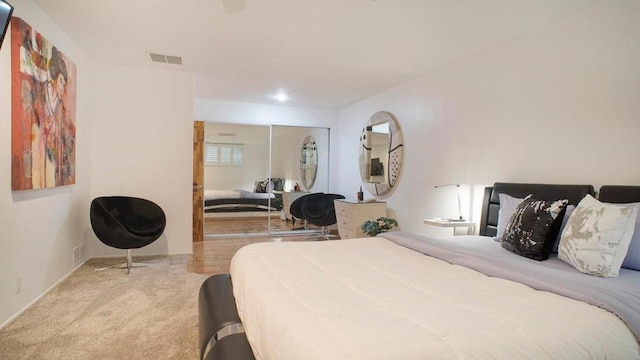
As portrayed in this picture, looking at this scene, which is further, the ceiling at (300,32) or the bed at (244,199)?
the bed at (244,199)

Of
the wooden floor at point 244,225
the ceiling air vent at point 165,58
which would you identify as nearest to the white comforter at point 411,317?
the ceiling air vent at point 165,58

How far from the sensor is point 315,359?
35.4 inches

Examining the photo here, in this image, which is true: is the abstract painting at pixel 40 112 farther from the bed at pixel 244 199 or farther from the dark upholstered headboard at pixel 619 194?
the dark upholstered headboard at pixel 619 194

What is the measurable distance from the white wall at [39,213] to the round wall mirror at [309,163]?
3814 millimetres

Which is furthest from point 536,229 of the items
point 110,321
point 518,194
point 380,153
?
point 380,153

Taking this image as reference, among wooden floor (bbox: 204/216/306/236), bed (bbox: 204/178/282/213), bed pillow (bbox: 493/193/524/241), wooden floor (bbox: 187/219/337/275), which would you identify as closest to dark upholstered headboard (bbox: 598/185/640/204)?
bed pillow (bbox: 493/193/524/241)

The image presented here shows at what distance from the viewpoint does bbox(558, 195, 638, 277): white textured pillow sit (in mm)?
1758

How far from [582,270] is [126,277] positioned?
12.5 ft

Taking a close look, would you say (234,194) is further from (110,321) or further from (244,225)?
(110,321)

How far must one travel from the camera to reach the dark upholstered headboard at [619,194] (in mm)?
2078

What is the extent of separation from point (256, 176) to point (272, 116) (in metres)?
1.54

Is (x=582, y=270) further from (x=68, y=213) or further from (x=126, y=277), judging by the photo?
(x=68, y=213)

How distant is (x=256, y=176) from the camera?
24.2ft

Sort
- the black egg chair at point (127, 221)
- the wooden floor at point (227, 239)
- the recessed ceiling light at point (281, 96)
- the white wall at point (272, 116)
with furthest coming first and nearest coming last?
the white wall at point (272, 116) → the recessed ceiling light at point (281, 96) → the wooden floor at point (227, 239) → the black egg chair at point (127, 221)
